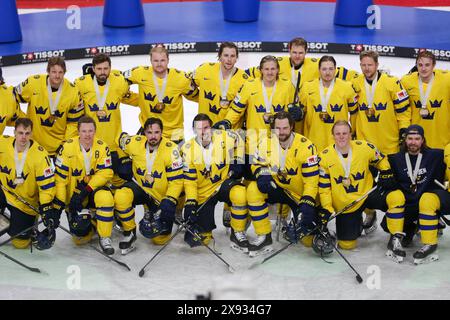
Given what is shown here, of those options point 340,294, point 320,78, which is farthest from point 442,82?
point 340,294

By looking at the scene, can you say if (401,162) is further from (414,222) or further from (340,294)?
(340,294)

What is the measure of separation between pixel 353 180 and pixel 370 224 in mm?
643

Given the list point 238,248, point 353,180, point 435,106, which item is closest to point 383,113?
point 435,106

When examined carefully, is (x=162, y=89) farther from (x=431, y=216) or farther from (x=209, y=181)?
(x=431, y=216)

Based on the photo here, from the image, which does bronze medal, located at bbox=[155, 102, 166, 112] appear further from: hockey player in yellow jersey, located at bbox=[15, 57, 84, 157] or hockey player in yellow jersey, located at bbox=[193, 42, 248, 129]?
hockey player in yellow jersey, located at bbox=[15, 57, 84, 157]

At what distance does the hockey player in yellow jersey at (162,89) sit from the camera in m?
7.57

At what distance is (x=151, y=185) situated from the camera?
6.86m

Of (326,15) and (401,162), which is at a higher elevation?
(401,162)

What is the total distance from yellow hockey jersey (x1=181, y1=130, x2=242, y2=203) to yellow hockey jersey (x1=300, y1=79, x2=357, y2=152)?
0.78 meters

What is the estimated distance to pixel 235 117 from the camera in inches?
288

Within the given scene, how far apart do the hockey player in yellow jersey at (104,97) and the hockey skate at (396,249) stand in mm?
2340

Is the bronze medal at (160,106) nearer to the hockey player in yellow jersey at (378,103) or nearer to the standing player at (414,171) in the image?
the hockey player in yellow jersey at (378,103)

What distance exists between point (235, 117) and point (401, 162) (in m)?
1.45

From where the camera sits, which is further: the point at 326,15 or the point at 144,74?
the point at 326,15
